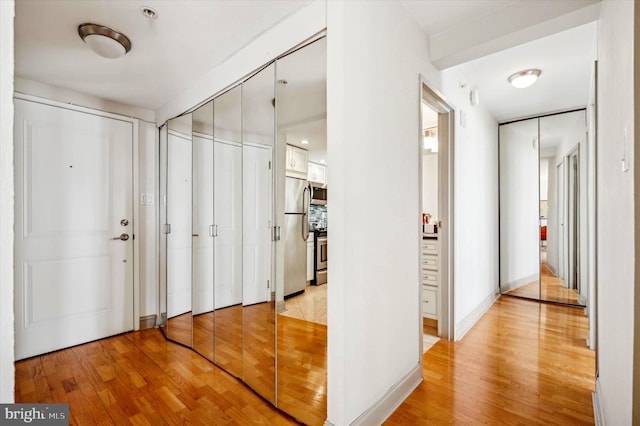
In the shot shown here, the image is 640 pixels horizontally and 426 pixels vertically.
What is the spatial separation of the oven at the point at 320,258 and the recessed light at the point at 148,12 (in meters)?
1.63

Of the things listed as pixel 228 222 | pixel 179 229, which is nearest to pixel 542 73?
pixel 228 222

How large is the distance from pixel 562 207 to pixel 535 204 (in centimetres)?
43

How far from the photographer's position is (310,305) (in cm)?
174

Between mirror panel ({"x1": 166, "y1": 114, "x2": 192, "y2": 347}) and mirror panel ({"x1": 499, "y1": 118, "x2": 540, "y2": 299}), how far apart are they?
4.03m

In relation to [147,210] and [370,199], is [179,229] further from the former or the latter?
[370,199]

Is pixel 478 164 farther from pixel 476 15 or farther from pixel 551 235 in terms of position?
pixel 551 235

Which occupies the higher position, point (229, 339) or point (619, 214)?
point (619, 214)

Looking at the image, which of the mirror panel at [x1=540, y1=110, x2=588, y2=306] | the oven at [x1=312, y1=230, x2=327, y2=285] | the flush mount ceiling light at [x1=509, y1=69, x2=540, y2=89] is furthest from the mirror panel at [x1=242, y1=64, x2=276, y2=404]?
the mirror panel at [x1=540, y1=110, x2=588, y2=306]

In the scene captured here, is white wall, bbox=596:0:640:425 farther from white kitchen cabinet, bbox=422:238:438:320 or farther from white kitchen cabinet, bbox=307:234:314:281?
white kitchen cabinet, bbox=422:238:438:320

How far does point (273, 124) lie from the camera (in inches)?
73.5

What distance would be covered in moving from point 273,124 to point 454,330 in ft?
7.77

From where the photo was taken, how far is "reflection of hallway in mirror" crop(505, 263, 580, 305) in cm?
392

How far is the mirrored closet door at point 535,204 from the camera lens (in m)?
4.09

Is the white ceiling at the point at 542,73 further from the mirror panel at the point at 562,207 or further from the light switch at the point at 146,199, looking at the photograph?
the light switch at the point at 146,199
